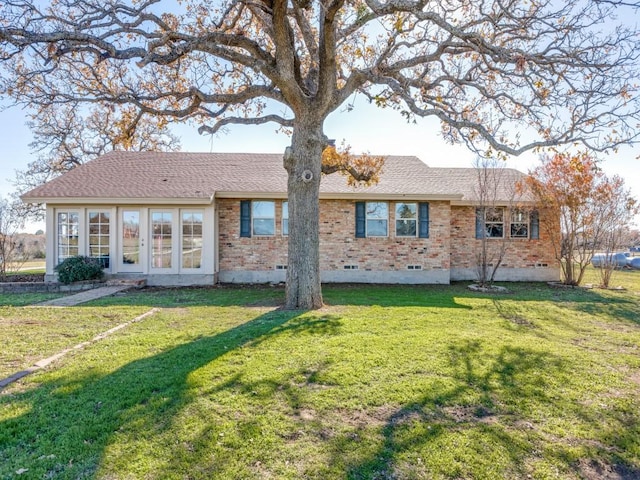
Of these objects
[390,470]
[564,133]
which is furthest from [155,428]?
[564,133]

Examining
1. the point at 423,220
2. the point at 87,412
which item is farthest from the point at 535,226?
the point at 87,412

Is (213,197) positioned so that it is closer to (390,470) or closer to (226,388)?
(226,388)

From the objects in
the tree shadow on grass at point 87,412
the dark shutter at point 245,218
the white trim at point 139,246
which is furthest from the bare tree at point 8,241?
the tree shadow on grass at point 87,412

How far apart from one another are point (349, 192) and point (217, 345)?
26.1ft

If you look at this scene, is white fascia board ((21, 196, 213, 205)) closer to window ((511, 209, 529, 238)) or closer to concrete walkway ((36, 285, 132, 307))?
concrete walkway ((36, 285, 132, 307))

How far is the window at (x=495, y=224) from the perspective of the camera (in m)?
12.9

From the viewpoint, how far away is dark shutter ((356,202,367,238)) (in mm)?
12234

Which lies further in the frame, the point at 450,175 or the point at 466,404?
the point at 450,175

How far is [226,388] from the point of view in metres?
3.66

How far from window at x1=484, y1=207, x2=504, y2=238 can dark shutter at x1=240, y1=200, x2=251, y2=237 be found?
8447 mm

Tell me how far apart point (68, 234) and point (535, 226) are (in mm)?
16096

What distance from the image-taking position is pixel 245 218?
1217 centimetres

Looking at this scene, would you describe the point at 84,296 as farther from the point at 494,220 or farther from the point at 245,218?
the point at 494,220

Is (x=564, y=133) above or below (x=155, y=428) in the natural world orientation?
above
